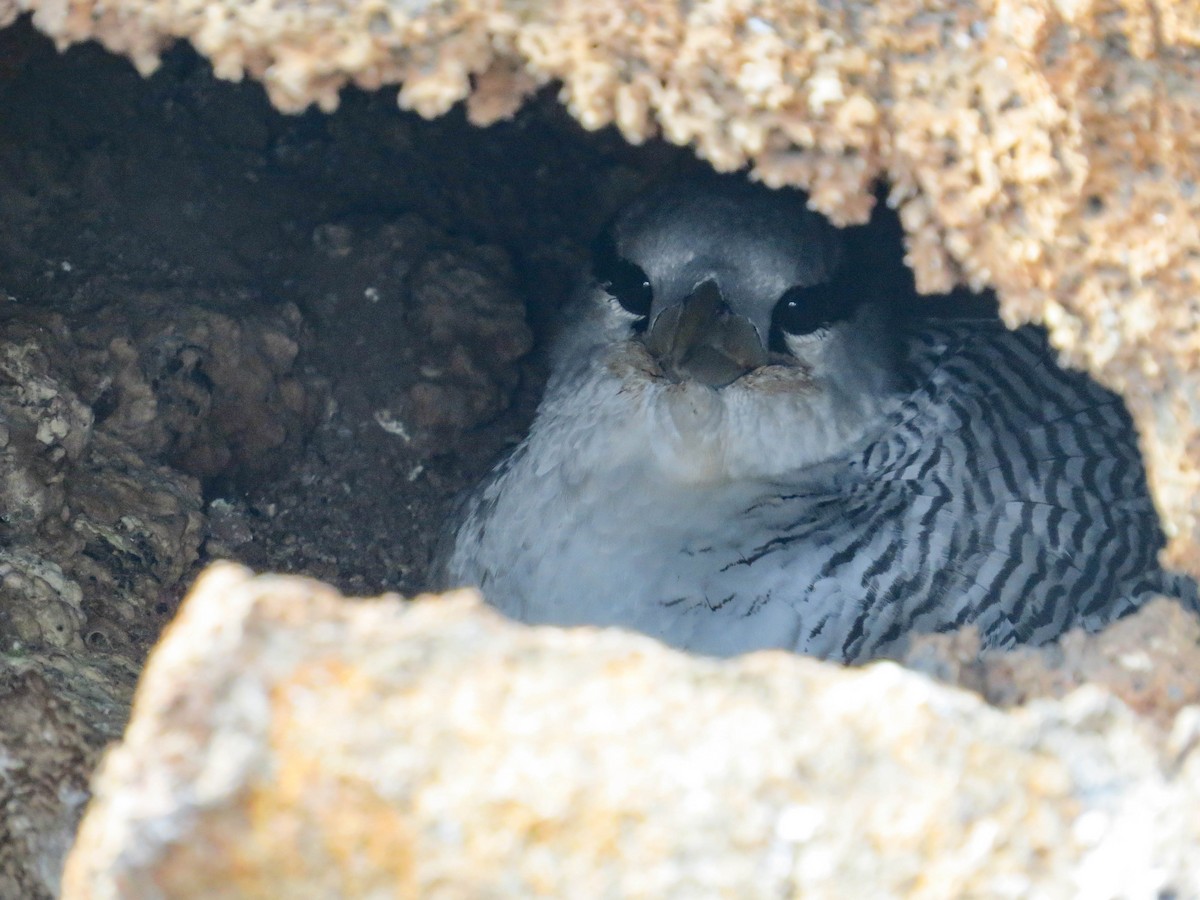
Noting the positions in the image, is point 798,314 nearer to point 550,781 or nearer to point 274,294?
point 274,294

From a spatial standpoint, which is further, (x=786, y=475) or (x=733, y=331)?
(x=786, y=475)

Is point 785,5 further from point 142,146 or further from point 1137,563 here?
point 142,146

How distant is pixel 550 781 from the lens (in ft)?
3.53

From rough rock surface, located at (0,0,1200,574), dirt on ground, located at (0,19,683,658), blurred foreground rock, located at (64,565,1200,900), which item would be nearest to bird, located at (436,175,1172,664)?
dirt on ground, located at (0,19,683,658)

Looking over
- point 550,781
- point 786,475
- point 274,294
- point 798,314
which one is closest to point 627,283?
point 798,314

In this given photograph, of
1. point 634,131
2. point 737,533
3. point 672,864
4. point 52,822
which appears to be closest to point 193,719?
point 672,864

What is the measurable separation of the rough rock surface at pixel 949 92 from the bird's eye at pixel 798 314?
1417 mm

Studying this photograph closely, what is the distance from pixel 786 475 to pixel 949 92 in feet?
4.76

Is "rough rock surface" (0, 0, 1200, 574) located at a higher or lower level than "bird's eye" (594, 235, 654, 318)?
higher

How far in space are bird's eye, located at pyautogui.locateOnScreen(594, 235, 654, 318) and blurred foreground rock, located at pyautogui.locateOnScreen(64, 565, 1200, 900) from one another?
199 centimetres

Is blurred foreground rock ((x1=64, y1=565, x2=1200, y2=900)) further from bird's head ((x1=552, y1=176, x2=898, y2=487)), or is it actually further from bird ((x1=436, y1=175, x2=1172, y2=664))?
bird's head ((x1=552, y1=176, x2=898, y2=487))

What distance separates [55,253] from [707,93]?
210 centimetres

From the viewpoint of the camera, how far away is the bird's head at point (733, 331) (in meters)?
2.66

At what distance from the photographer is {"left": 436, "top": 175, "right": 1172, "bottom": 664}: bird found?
250 cm
